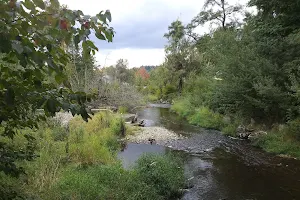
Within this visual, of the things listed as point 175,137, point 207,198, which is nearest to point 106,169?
point 207,198

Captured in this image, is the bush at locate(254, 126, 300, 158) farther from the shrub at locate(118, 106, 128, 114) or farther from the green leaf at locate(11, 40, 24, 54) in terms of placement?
the green leaf at locate(11, 40, 24, 54)

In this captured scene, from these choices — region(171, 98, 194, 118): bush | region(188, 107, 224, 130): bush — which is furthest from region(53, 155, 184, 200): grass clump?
region(171, 98, 194, 118): bush

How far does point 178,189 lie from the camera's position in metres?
7.23

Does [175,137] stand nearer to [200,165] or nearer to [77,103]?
[200,165]

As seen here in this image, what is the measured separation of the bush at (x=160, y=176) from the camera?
6.91 m

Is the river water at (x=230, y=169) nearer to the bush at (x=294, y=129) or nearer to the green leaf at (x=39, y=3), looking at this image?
the bush at (x=294, y=129)

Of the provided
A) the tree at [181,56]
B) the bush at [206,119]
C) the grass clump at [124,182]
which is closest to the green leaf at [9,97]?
the grass clump at [124,182]

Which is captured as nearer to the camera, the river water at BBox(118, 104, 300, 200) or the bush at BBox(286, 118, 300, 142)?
the river water at BBox(118, 104, 300, 200)

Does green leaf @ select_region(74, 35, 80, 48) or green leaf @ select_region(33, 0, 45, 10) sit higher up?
green leaf @ select_region(33, 0, 45, 10)

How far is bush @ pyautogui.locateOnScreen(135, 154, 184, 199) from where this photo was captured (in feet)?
22.7

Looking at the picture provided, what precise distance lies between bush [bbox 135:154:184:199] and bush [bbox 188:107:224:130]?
9.62m

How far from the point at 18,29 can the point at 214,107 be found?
Answer: 17949mm

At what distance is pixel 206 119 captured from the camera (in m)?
18.4

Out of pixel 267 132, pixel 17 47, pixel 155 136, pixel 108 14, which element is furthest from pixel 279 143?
pixel 17 47
